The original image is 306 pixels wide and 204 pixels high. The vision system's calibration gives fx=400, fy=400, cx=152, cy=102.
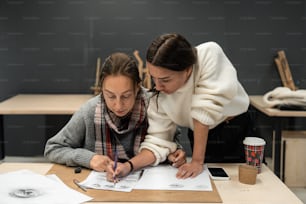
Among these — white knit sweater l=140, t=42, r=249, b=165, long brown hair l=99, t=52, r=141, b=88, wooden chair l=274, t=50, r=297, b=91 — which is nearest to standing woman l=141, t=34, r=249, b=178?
white knit sweater l=140, t=42, r=249, b=165

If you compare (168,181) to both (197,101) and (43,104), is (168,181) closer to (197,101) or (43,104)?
(197,101)

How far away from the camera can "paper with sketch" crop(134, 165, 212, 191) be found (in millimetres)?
1338

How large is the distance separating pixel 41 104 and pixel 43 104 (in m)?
0.02

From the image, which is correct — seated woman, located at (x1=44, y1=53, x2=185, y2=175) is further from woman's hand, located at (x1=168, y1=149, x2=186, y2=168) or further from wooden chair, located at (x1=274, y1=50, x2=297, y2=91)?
wooden chair, located at (x1=274, y1=50, x2=297, y2=91)

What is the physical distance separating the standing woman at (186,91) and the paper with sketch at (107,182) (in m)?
0.17

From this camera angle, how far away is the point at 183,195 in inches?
50.1

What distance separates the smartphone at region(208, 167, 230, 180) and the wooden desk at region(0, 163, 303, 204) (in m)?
0.02

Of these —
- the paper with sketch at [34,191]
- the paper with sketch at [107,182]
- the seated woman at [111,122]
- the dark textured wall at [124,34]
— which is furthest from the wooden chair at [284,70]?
the paper with sketch at [34,191]

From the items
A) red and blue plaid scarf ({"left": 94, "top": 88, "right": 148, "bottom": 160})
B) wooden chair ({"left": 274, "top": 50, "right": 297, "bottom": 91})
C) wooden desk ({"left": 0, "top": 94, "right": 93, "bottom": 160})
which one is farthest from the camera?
wooden chair ({"left": 274, "top": 50, "right": 297, "bottom": 91})

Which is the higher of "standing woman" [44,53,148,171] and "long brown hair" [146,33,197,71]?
"long brown hair" [146,33,197,71]

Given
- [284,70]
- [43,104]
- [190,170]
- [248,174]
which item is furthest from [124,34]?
[248,174]

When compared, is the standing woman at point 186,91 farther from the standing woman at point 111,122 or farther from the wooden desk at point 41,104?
the wooden desk at point 41,104

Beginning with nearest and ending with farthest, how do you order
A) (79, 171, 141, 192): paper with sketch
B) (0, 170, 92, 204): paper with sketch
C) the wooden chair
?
(0, 170, 92, 204): paper with sketch → (79, 171, 141, 192): paper with sketch → the wooden chair

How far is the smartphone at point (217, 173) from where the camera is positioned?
1.44 m
